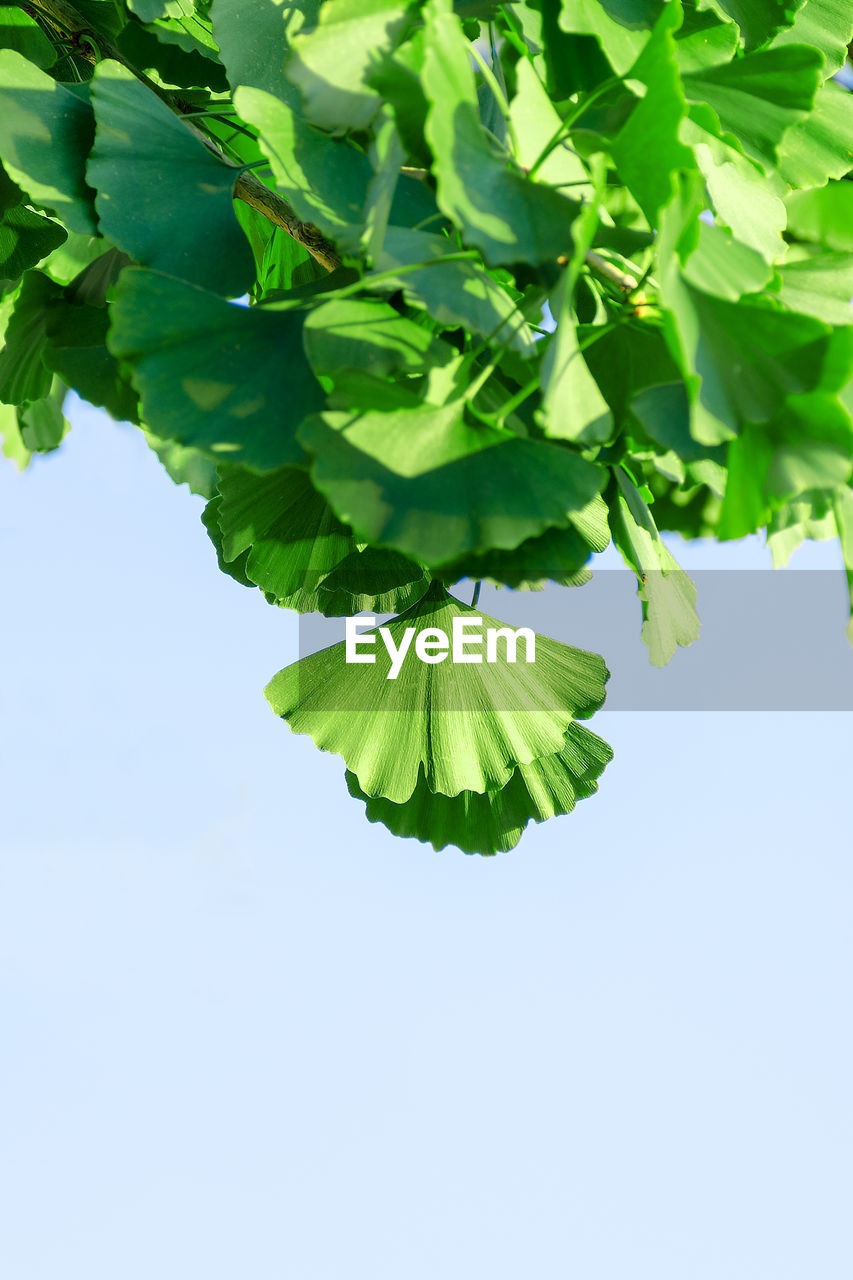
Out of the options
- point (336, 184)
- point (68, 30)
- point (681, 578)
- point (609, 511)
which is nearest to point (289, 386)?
point (336, 184)

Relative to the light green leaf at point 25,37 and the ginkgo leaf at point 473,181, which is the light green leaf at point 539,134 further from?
the light green leaf at point 25,37

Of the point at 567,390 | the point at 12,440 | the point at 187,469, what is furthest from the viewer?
the point at 12,440

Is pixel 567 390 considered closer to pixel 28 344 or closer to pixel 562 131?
pixel 562 131

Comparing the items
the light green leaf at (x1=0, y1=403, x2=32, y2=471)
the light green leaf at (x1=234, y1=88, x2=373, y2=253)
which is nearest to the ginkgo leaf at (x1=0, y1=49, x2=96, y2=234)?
the light green leaf at (x1=234, y1=88, x2=373, y2=253)

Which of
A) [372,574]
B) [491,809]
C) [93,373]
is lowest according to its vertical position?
[491,809]

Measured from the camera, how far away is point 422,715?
699 millimetres

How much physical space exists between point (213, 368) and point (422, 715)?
0.27m

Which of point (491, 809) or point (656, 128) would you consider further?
point (491, 809)

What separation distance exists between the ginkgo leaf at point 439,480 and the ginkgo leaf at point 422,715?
0.90ft

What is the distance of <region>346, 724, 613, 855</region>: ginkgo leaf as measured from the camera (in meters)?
0.77

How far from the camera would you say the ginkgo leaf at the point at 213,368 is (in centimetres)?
47

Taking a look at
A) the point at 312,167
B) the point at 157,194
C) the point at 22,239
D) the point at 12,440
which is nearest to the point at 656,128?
the point at 312,167

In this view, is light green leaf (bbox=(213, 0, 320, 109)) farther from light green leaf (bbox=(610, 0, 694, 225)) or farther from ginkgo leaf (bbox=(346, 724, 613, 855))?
ginkgo leaf (bbox=(346, 724, 613, 855))

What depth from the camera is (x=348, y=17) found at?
0.47m
